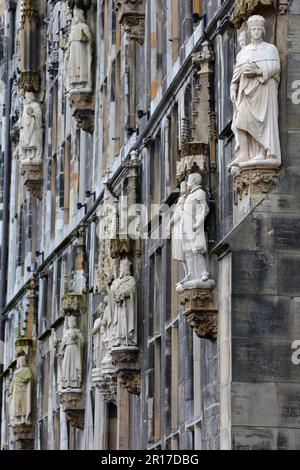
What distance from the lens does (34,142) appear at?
6731 cm

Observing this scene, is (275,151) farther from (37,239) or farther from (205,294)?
(37,239)

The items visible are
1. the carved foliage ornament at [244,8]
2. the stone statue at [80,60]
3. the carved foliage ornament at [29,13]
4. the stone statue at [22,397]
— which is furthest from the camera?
the carved foliage ornament at [29,13]

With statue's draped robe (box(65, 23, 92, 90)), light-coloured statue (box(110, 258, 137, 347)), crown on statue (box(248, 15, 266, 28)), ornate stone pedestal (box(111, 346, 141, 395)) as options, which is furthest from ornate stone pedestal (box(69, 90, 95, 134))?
crown on statue (box(248, 15, 266, 28))

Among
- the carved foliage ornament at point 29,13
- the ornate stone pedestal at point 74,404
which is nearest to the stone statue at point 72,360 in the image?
the ornate stone pedestal at point 74,404

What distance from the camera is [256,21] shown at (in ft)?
124

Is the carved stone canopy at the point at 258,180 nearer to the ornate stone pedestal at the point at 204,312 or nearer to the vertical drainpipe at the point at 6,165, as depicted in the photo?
the ornate stone pedestal at the point at 204,312

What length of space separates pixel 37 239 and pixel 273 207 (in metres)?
31.9

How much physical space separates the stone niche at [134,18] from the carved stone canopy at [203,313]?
12686 millimetres

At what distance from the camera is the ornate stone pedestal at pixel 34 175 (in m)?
67.2

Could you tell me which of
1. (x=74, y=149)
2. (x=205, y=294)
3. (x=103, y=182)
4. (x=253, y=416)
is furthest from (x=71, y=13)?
(x=253, y=416)

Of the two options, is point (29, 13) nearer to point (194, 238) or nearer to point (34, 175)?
point (34, 175)

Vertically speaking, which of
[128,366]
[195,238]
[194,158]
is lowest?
[128,366]

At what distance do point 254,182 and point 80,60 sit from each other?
2149 cm

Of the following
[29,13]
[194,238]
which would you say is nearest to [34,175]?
[29,13]
